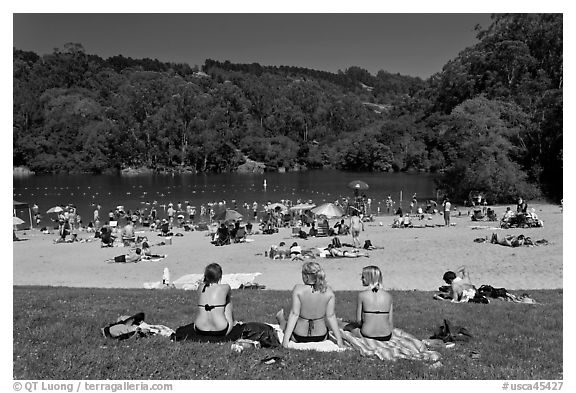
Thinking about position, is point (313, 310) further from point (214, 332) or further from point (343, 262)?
point (343, 262)

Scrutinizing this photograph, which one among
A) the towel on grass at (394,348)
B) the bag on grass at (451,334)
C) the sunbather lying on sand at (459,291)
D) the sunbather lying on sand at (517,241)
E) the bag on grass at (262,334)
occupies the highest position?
the bag on grass at (262,334)

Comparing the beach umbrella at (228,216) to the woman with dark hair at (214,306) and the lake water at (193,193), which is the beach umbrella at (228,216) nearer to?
the woman with dark hair at (214,306)

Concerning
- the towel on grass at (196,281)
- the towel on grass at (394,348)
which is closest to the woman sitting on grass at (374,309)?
the towel on grass at (394,348)

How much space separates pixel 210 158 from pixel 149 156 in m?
12.4

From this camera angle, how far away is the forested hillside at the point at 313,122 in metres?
41.3

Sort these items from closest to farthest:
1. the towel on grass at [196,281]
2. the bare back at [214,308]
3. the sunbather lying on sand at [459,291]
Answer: the bare back at [214,308]
the sunbather lying on sand at [459,291]
the towel on grass at [196,281]

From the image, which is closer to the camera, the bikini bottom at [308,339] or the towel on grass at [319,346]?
the towel on grass at [319,346]

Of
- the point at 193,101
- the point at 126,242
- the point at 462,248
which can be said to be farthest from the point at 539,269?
the point at 193,101

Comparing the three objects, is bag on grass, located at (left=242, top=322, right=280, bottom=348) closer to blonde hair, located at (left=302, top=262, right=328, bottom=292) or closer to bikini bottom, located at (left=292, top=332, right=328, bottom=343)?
bikini bottom, located at (left=292, top=332, right=328, bottom=343)

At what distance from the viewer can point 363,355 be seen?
6230mm

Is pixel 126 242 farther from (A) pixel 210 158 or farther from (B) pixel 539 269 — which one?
(A) pixel 210 158

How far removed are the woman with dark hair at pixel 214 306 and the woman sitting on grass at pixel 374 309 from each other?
70.0 inches

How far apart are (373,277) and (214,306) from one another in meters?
2.15
